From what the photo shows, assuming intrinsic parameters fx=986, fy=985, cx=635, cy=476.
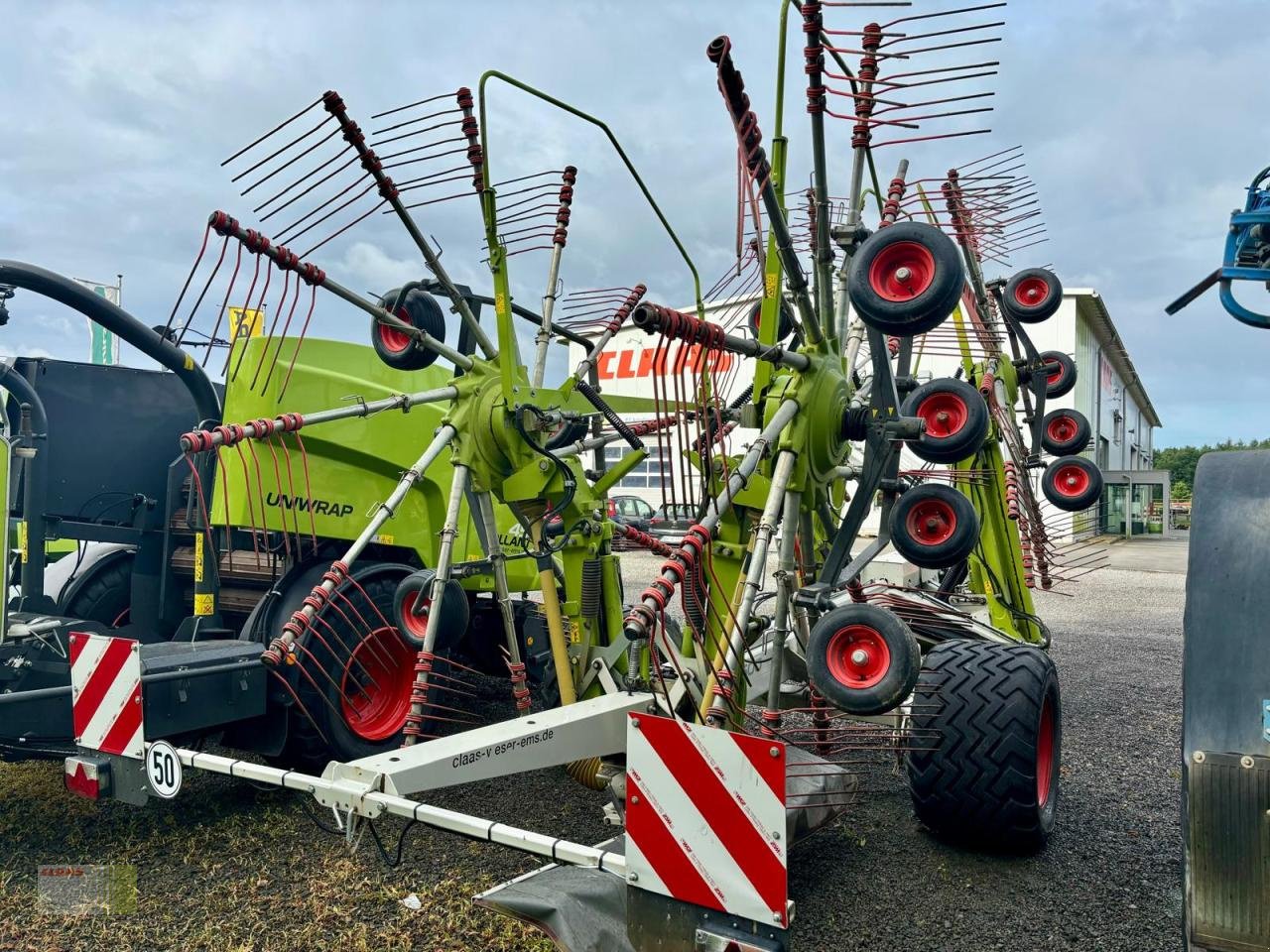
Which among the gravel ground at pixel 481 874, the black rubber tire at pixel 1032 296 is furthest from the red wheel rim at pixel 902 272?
the black rubber tire at pixel 1032 296

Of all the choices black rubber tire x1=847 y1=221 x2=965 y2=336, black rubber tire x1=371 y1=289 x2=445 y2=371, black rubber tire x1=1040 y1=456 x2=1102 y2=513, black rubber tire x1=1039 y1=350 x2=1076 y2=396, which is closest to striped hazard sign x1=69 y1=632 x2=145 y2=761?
black rubber tire x1=371 y1=289 x2=445 y2=371

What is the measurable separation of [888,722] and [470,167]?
323 centimetres

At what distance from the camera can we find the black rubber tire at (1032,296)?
→ 6512mm

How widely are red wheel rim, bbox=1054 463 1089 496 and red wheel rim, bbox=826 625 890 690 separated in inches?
161

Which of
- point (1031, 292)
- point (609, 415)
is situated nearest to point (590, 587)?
point (609, 415)

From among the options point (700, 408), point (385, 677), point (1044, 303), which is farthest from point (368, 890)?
point (1044, 303)

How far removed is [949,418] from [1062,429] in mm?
3129

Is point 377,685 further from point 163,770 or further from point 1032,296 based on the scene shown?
point 1032,296

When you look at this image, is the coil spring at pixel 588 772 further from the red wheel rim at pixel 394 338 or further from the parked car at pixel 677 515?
the red wheel rim at pixel 394 338

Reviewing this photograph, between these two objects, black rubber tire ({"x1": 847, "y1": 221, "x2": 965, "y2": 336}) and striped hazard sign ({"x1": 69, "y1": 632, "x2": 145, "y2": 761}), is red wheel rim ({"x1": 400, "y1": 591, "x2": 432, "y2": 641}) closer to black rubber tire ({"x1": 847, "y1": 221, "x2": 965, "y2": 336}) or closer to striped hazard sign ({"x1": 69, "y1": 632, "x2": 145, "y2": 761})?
striped hazard sign ({"x1": 69, "y1": 632, "x2": 145, "y2": 761})

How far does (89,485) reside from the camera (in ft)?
18.5

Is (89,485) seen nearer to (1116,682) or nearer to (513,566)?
(513,566)

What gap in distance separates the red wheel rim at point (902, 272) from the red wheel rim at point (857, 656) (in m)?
1.11

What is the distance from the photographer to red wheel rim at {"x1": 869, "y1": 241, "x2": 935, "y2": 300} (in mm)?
3216
